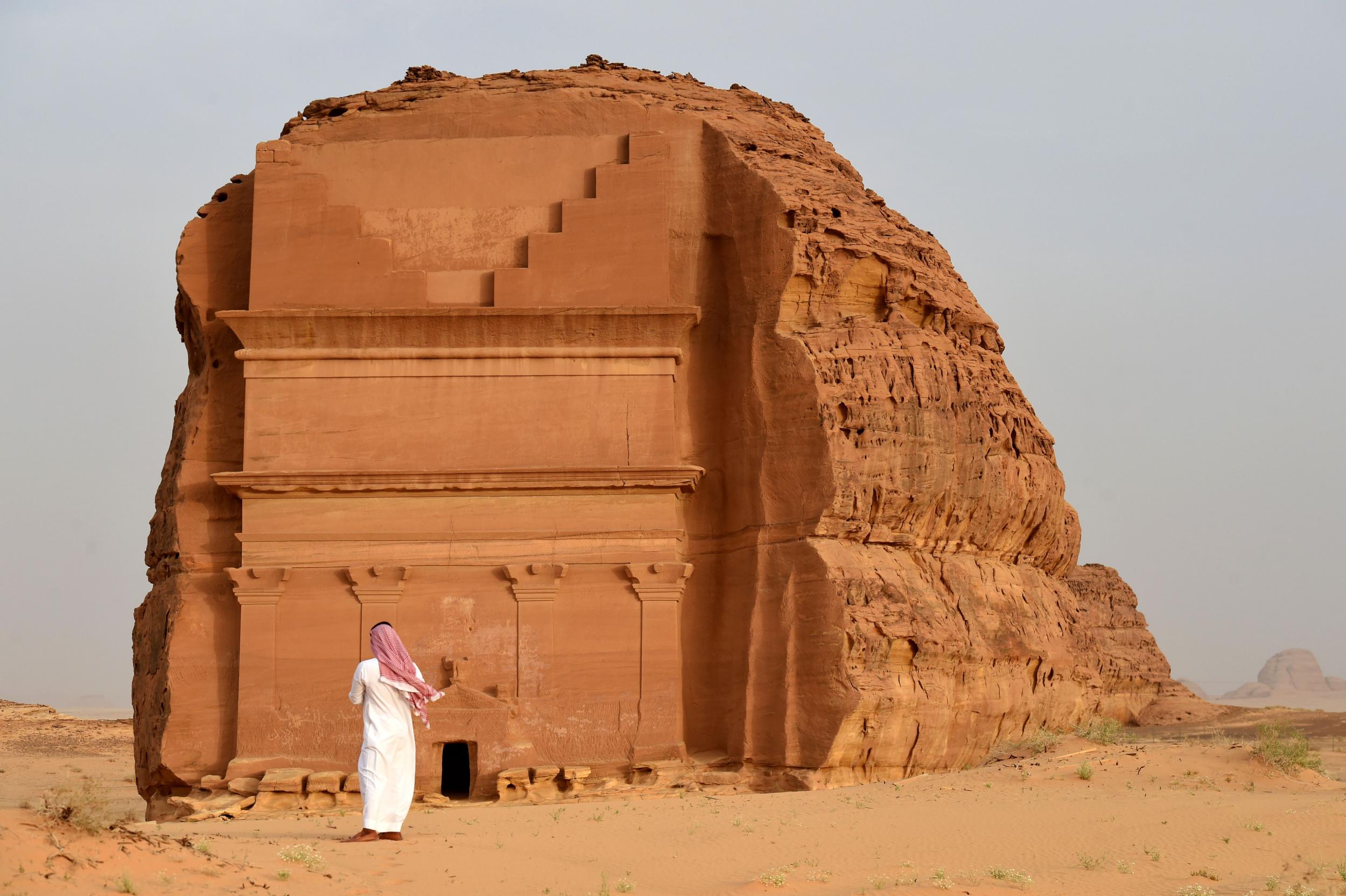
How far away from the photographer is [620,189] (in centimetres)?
1761

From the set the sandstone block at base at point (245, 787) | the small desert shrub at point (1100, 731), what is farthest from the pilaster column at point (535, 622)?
the small desert shrub at point (1100, 731)

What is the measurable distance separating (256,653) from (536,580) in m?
3.13

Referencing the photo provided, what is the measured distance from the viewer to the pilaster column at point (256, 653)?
647 inches

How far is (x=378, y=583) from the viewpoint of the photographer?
16625mm

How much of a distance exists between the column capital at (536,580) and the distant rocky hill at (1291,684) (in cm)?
8662

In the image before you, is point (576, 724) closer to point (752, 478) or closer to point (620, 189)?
point (752, 478)

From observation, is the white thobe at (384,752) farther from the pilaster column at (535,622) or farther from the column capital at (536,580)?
the column capital at (536,580)

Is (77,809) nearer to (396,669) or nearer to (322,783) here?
(396,669)

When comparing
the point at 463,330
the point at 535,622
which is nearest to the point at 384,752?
the point at 535,622

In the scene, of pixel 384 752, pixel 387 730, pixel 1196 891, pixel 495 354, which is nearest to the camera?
pixel 1196 891

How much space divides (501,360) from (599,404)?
1.22 meters

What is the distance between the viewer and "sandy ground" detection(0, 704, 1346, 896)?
973 centimetres

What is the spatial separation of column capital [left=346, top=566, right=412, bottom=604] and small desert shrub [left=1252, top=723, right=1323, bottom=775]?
29.5 ft

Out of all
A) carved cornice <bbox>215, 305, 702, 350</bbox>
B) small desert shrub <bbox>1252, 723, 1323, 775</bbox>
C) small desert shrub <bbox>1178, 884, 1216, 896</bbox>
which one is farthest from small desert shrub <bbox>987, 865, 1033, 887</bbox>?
carved cornice <bbox>215, 305, 702, 350</bbox>
